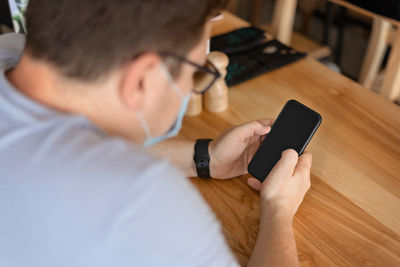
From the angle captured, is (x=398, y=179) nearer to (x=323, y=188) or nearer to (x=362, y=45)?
(x=323, y=188)

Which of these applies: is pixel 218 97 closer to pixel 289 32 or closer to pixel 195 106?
pixel 195 106

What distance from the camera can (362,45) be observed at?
293cm

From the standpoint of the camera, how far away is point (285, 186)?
0.81 meters

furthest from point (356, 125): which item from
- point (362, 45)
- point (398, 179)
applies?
point (362, 45)

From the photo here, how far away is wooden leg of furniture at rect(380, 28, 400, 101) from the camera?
3.82ft

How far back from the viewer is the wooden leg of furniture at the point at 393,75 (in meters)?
1.16

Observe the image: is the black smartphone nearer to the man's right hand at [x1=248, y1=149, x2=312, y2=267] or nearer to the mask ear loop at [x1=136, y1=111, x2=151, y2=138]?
the man's right hand at [x1=248, y1=149, x2=312, y2=267]

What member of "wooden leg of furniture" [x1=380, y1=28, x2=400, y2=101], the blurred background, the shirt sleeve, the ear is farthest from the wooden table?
the blurred background

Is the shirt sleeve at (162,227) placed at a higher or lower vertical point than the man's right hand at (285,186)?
higher

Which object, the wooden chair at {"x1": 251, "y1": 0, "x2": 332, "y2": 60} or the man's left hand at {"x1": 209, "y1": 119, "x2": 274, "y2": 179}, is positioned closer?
the man's left hand at {"x1": 209, "y1": 119, "x2": 274, "y2": 179}

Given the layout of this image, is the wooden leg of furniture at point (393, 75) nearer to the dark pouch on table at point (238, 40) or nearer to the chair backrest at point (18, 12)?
the dark pouch on table at point (238, 40)

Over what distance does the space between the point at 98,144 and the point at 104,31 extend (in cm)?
14

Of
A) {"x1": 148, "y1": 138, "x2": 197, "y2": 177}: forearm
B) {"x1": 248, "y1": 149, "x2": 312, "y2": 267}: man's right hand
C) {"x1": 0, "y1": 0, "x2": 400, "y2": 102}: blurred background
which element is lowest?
{"x1": 0, "y1": 0, "x2": 400, "y2": 102}: blurred background

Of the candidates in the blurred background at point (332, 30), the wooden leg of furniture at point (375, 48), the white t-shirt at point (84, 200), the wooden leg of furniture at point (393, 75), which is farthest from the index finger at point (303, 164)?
the blurred background at point (332, 30)
